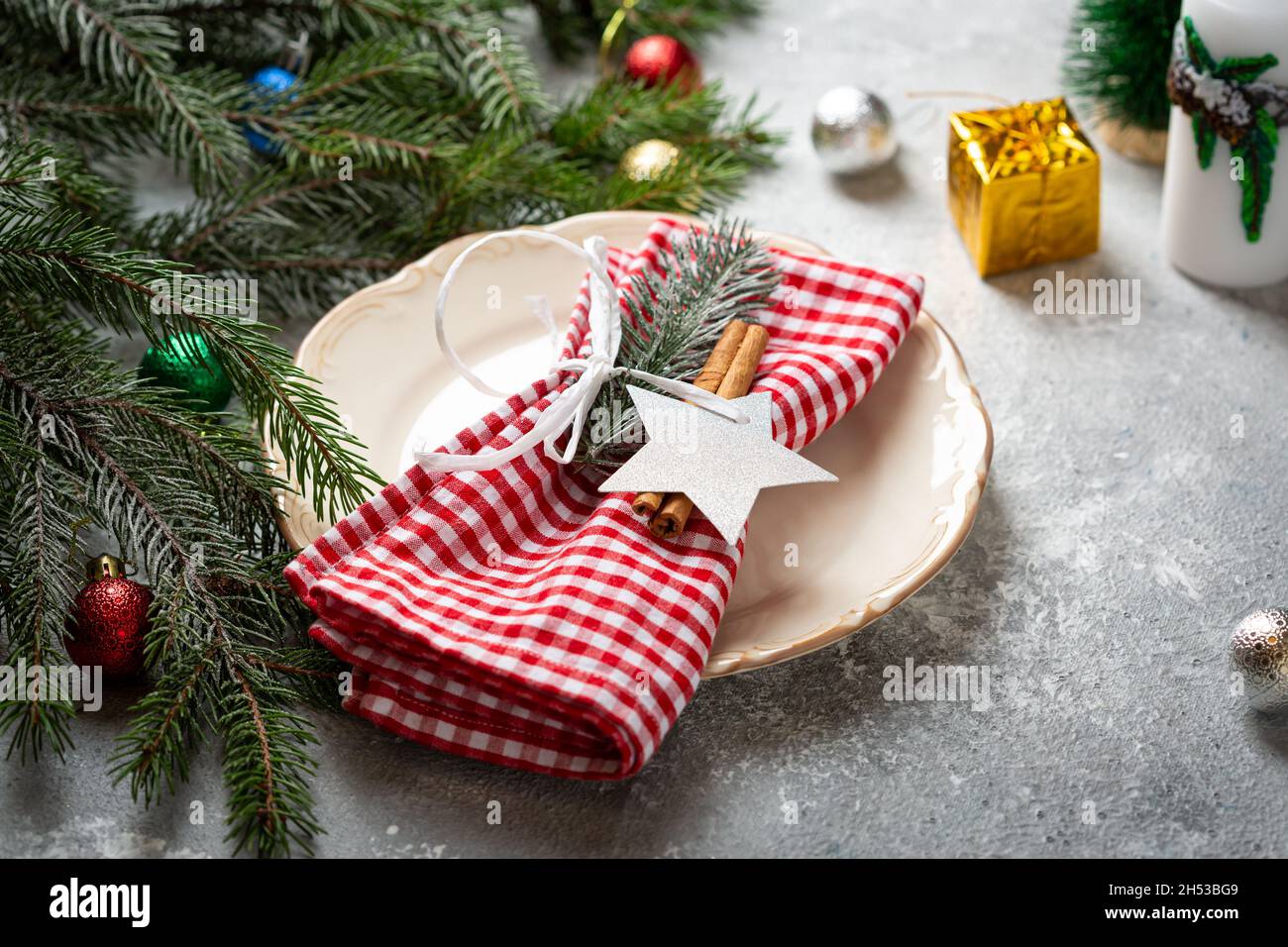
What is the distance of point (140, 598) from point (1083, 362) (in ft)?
2.47

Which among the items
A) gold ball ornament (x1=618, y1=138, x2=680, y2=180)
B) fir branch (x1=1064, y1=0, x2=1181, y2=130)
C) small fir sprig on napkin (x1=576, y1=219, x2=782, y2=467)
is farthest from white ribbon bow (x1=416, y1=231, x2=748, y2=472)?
fir branch (x1=1064, y1=0, x2=1181, y2=130)

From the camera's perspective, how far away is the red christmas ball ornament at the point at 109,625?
0.78 metres

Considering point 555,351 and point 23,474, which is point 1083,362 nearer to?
point 555,351

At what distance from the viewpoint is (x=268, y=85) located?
1.19 metres

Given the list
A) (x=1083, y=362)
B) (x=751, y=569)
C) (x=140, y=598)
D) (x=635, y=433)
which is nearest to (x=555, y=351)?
(x=635, y=433)

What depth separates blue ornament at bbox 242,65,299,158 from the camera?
1.16m

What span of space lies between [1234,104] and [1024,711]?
52cm

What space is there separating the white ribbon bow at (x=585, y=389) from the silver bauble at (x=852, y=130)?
0.40 metres

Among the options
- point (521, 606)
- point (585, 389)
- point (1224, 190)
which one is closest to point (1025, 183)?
point (1224, 190)

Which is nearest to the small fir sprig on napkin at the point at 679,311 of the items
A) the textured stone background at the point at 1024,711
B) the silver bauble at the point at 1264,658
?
the textured stone background at the point at 1024,711

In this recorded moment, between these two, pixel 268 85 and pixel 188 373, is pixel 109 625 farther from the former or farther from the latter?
pixel 268 85

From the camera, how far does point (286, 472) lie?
0.86 metres

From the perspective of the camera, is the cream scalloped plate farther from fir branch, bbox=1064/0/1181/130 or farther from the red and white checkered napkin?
fir branch, bbox=1064/0/1181/130

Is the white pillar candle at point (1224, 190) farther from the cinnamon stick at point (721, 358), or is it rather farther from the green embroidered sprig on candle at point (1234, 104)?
the cinnamon stick at point (721, 358)
